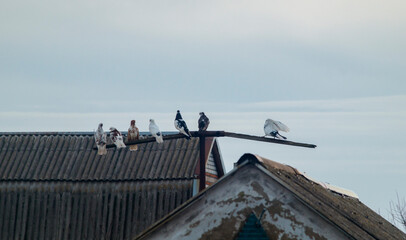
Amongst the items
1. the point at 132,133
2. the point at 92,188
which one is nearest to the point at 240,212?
the point at 132,133

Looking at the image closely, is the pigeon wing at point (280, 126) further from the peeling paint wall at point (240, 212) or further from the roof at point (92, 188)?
the roof at point (92, 188)

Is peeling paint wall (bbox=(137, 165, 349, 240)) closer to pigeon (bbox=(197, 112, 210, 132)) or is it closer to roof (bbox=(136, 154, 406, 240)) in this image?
roof (bbox=(136, 154, 406, 240))

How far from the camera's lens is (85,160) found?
2491 centimetres

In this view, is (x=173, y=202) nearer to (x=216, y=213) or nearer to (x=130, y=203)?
(x=130, y=203)

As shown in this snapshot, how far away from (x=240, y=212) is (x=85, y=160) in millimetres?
12099

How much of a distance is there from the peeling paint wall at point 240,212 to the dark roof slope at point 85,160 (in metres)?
9.55

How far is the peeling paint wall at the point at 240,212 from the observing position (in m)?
13.3

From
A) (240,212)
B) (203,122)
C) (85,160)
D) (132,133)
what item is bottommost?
(240,212)

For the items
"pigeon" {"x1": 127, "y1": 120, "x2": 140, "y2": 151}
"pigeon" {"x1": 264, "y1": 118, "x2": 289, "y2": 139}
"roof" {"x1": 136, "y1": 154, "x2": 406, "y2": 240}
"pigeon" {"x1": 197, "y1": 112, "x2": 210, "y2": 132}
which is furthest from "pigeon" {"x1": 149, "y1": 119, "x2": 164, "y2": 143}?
"roof" {"x1": 136, "y1": 154, "x2": 406, "y2": 240}

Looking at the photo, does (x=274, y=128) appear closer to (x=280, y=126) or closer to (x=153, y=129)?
(x=280, y=126)

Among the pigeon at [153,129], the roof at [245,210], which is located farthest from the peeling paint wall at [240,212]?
the pigeon at [153,129]

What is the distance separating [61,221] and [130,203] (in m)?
2.27

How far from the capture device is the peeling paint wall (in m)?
13.3

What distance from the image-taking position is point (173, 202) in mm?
23328
